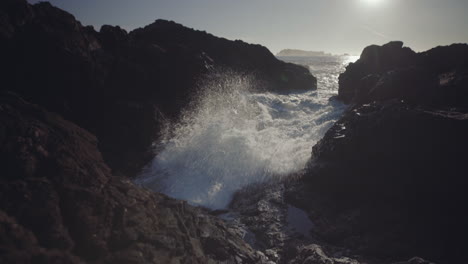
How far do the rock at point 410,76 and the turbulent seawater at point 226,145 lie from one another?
2710mm

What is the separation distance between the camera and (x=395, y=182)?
273 inches

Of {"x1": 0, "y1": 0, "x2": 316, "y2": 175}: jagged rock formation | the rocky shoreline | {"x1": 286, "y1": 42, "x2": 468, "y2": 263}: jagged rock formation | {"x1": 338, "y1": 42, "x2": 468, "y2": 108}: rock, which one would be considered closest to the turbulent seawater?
the rocky shoreline

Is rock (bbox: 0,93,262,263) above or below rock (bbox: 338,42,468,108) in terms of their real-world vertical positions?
below

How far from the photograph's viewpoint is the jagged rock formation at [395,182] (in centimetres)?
589

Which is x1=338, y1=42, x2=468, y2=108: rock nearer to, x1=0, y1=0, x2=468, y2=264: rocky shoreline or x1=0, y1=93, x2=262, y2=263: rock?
x1=0, y1=0, x2=468, y2=264: rocky shoreline

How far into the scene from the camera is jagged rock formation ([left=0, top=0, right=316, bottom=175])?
360 inches

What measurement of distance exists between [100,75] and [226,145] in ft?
19.4

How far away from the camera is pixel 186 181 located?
953cm

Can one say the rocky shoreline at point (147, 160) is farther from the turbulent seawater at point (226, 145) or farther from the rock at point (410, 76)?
the turbulent seawater at point (226, 145)

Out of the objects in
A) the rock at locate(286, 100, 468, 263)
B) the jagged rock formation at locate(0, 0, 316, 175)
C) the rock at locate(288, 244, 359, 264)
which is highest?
the jagged rock formation at locate(0, 0, 316, 175)

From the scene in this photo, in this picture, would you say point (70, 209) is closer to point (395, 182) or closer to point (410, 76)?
point (395, 182)

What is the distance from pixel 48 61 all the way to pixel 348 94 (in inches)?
707

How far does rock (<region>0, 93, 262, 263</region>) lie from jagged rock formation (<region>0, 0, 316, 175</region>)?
6169 millimetres

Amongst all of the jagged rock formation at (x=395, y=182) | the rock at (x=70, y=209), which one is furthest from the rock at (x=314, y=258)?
the rock at (x=70, y=209)
